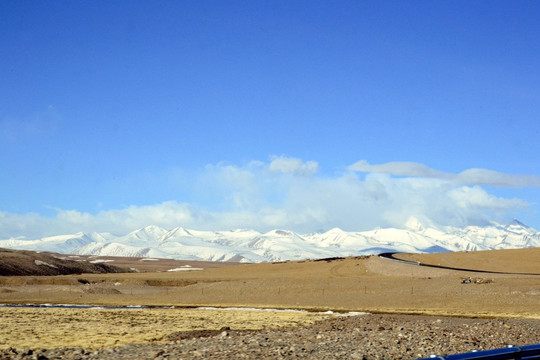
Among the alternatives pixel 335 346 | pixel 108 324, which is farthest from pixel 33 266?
pixel 335 346

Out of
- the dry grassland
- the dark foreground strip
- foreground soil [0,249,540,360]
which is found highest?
the dark foreground strip

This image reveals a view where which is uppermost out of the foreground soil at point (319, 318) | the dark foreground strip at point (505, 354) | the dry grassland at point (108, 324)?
the dark foreground strip at point (505, 354)

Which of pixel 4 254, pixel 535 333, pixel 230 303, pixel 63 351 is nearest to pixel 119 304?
pixel 230 303

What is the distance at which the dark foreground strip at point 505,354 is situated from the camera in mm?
10225

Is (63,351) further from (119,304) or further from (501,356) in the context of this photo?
(119,304)


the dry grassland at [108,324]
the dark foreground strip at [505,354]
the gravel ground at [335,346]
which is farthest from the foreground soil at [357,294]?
the dark foreground strip at [505,354]

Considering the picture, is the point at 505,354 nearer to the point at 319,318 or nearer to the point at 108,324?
the point at 108,324

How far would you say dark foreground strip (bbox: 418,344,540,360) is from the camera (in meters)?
10.2

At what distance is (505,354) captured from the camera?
444 inches

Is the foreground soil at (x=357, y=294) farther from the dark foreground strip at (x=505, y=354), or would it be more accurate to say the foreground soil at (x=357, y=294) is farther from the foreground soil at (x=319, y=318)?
the dark foreground strip at (x=505, y=354)

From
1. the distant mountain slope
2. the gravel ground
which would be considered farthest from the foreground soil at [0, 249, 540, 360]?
the distant mountain slope

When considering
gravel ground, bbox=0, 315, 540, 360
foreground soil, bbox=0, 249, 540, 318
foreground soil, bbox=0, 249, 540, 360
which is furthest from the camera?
foreground soil, bbox=0, 249, 540, 318

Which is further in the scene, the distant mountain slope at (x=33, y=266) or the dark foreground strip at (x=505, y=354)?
the distant mountain slope at (x=33, y=266)

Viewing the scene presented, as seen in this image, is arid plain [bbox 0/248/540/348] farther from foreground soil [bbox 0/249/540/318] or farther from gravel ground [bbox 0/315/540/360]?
gravel ground [bbox 0/315/540/360]
